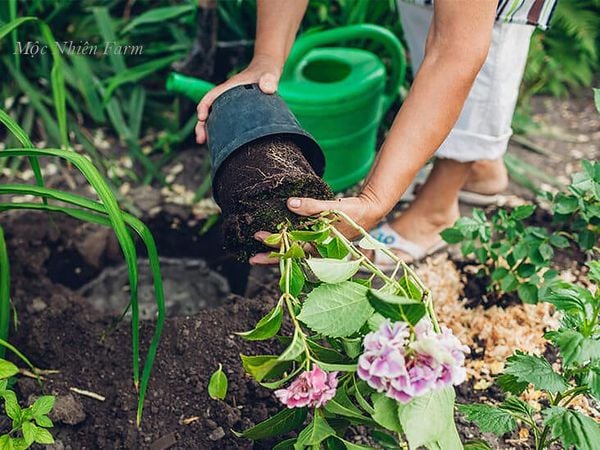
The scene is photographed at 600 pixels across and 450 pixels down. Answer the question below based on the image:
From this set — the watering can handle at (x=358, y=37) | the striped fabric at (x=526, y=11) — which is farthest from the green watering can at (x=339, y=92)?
the striped fabric at (x=526, y=11)

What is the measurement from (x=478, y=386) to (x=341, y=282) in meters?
0.68

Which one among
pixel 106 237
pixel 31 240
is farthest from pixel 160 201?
pixel 31 240

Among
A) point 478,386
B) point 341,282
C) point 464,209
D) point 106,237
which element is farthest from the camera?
point 464,209

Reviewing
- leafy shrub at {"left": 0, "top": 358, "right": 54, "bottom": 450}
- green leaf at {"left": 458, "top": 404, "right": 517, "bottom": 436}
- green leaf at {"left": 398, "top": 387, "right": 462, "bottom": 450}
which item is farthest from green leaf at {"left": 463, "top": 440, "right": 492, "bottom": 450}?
leafy shrub at {"left": 0, "top": 358, "right": 54, "bottom": 450}

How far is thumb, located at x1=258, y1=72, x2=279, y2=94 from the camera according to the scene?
150 cm

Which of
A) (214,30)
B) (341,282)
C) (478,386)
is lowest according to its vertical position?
(478,386)

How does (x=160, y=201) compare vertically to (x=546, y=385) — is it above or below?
below

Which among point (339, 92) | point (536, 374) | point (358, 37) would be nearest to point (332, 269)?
point (536, 374)

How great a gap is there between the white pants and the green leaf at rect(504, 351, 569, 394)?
2.73 ft

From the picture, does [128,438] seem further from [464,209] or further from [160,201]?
[464,209]

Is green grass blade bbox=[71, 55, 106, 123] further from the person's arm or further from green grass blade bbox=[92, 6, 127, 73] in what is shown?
the person's arm

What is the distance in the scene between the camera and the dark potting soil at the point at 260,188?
1.30 m

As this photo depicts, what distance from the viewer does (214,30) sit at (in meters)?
2.46

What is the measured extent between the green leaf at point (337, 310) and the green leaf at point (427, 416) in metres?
0.14
